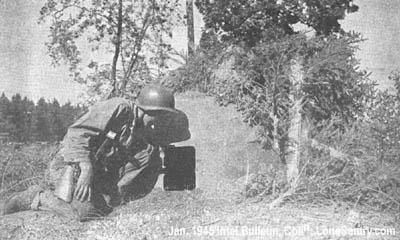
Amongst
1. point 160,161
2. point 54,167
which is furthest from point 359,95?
point 54,167

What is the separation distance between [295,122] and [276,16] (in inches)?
47.5

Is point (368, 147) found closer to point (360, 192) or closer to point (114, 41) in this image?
point (360, 192)

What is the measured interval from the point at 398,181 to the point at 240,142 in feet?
6.49

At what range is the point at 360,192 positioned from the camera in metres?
4.15

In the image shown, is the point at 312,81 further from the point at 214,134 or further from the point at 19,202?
the point at 19,202

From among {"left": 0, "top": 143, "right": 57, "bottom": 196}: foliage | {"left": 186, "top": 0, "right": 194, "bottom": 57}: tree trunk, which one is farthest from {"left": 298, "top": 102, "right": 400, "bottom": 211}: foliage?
{"left": 186, "top": 0, "right": 194, "bottom": 57}: tree trunk

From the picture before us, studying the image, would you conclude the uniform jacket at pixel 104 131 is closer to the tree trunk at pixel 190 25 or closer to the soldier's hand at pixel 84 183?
the soldier's hand at pixel 84 183

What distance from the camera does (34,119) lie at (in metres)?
5.36

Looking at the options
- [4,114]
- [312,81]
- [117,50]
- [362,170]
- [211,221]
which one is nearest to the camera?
[211,221]

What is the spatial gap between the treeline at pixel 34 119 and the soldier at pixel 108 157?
0.38m

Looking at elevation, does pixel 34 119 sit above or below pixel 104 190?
above

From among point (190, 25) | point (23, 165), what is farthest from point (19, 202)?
point (190, 25)

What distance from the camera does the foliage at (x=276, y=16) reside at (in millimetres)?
5434

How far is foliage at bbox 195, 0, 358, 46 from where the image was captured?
5.43 m
